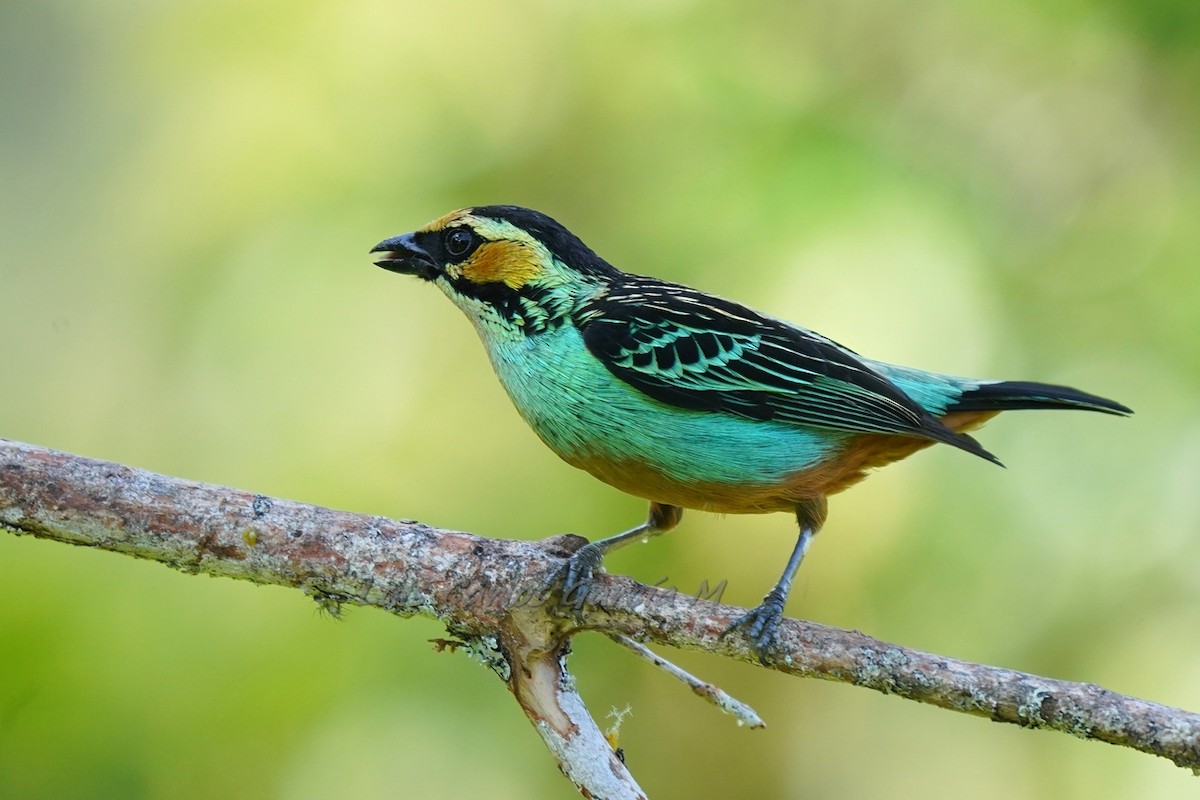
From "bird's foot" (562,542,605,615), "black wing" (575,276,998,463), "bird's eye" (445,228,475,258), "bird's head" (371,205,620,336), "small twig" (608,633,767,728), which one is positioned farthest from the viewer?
"bird's eye" (445,228,475,258)

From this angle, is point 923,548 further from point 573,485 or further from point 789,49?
point 789,49

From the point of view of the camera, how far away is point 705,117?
785 centimetres

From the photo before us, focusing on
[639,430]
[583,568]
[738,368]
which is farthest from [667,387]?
[583,568]

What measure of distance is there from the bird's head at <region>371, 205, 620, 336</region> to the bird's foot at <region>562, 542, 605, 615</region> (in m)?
1.08

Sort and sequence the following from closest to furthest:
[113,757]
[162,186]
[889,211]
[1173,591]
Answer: [113,757], [1173,591], [889,211], [162,186]

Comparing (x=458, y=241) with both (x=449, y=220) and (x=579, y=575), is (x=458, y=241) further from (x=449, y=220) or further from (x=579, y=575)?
(x=579, y=575)

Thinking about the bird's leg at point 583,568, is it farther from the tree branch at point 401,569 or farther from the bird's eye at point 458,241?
the bird's eye at point 458,241

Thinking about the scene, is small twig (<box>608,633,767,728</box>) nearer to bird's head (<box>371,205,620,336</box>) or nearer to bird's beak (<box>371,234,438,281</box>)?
bird's head (<box>371,205,620,336</box>)

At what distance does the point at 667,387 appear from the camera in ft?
15.7

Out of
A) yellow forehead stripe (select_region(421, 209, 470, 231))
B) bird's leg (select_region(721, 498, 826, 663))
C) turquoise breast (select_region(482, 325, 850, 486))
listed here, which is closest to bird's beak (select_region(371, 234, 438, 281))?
yellow forehead stripe (select_region(421, 209, 470, 231))

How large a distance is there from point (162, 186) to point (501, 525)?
3122 mm

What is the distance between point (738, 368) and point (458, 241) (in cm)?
133

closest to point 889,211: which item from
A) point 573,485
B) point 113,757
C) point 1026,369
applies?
point 1026,369

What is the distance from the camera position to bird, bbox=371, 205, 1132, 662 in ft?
15.5
